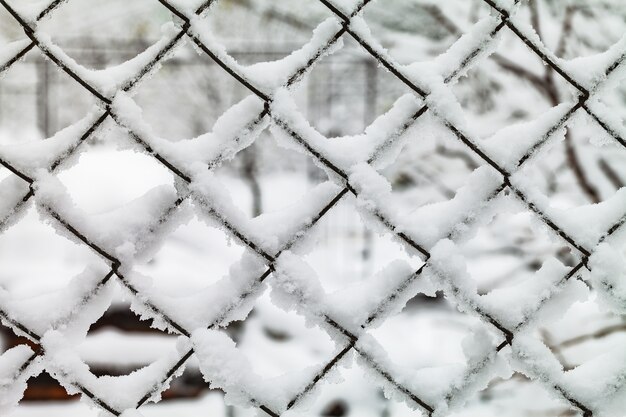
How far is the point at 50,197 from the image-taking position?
0.72 m

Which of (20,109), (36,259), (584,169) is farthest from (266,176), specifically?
(584,169)

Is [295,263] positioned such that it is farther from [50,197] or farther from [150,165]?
[150,165]

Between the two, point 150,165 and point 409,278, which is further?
point 150,165

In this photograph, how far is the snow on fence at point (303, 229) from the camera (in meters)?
0.73

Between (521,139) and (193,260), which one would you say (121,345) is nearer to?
(193,260)

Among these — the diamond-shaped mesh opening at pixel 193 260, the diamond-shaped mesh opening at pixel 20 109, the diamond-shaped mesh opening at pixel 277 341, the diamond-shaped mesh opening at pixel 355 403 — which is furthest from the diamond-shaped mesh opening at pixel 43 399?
the diamond-shaped mesh opening at pixel 20 109

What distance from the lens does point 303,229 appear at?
76 centimetres

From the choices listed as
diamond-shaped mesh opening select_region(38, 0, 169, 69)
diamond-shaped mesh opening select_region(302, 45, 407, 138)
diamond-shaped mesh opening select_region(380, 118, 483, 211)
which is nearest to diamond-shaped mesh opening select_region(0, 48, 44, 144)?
diamond-shaped mesh opening select_region(38, 0, 169, 69)

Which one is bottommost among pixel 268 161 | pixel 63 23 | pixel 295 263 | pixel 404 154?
pixel 295 263

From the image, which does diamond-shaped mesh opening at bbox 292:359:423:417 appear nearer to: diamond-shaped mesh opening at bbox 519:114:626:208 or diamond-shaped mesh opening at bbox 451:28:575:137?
diamond-shaped mesh opening at bbox 519:114:626:208

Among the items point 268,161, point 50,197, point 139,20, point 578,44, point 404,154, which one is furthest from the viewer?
point 268,161

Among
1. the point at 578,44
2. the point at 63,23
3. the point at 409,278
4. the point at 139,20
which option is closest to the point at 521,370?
the point at 409,278

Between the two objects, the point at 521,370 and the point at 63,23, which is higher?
the point at 63,23

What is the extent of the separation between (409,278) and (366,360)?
0.41ft
